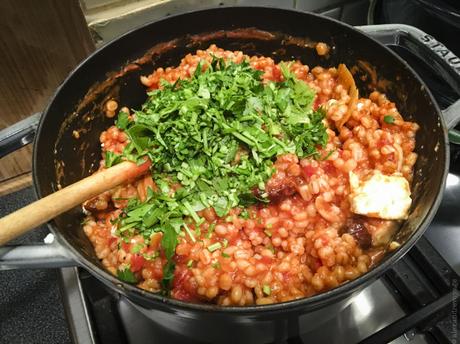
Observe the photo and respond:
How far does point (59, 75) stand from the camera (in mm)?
2443

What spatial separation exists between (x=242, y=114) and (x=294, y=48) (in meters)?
0.52

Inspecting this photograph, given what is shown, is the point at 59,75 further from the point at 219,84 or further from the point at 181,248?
the point at 181,248

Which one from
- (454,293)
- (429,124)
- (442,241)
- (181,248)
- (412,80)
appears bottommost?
(442,241)

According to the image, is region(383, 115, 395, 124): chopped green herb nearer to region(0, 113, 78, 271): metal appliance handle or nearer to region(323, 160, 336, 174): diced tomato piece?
region(323, 160, 336, 174): diced tomato piece

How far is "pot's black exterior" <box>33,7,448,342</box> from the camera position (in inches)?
44.8

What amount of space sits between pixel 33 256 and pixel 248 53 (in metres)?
1.38

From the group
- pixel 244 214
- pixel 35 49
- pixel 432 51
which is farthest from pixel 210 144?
pixel 35 49

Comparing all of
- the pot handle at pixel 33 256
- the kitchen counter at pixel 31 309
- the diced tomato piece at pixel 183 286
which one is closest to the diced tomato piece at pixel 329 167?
the diced tomato piece at pixel 183 286

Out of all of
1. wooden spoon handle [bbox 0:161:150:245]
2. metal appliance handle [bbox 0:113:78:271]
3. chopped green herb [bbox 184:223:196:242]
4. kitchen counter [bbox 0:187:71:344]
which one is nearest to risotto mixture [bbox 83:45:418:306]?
chopped green herb [bbox 184:223:196:242]

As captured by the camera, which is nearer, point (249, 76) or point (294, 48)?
point (249, 76)

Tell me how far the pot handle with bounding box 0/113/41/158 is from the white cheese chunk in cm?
119

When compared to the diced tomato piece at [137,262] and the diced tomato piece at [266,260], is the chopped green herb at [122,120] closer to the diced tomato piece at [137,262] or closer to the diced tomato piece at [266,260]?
the diced tomato piece at [137,262]

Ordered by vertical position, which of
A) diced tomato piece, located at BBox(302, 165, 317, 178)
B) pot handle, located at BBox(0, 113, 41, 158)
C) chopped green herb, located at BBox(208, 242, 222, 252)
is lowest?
chopped green herb, located at BBox(208, 242, 222, 252)

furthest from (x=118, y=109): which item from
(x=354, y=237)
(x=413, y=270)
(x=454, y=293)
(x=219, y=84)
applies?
(x=454, y=293)
